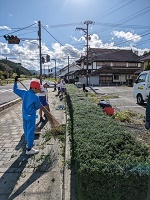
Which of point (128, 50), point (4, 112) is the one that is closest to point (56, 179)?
point (4, 112)

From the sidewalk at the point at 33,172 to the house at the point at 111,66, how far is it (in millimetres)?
28429

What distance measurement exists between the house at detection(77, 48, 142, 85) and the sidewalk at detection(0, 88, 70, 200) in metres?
28.4

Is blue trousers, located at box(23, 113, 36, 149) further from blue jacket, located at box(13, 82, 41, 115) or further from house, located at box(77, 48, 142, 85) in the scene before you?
house, located at box(77, 48, 142, 85)

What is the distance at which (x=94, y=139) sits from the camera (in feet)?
9.68

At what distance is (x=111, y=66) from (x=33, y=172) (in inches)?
1571

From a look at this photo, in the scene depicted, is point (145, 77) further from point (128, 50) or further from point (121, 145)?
point (128, 50)

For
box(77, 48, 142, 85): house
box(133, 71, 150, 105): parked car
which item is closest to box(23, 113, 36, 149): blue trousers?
box(133, 71, 150, 105): parked car

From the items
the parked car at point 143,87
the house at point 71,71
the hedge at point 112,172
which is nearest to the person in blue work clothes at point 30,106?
the hedge at point 112,172

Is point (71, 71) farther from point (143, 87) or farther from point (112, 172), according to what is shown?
point (112, 172)

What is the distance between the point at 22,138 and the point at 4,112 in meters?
4.14

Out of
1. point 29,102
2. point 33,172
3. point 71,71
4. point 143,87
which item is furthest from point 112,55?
point 33,172

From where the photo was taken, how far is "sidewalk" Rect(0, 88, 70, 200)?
2953 millimetres

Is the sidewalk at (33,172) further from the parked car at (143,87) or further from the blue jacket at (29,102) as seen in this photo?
the parked car at (143,87)

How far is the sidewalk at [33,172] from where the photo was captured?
116 inches
